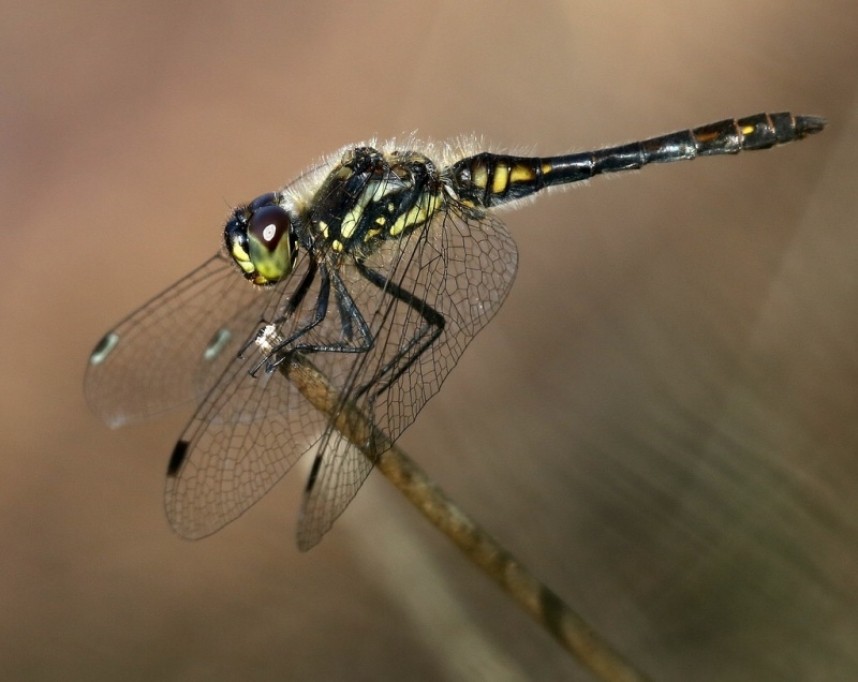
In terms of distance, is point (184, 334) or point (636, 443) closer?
point (184, 334)

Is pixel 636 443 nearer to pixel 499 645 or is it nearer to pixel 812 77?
pixel 499 645

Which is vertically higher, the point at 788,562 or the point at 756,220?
the point at 756,220

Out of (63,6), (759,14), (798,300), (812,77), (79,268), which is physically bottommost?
(798,300)

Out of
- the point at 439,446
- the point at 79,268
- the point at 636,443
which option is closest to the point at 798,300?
the point at 636,443

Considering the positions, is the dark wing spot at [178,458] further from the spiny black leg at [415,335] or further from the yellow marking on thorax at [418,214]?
the yellow marking on thorax at [418,214]

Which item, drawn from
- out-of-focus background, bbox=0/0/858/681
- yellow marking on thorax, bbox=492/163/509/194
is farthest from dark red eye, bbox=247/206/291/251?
out-of-focus background, bbox=0/0/858/681

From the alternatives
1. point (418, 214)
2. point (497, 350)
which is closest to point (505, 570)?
point (418, 214)

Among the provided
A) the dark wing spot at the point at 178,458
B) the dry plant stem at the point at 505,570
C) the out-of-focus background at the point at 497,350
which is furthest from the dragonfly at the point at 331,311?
the out-of-focus background at the point at 497,350
